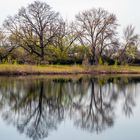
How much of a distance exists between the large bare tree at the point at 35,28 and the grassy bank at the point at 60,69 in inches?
220

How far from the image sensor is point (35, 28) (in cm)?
5631

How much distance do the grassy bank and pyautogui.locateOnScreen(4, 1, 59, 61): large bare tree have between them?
5.60 m

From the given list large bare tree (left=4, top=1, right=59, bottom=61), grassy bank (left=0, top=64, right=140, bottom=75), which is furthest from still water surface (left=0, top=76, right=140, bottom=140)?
large bare tree (left=4, top=1, right=59, bottom=61)

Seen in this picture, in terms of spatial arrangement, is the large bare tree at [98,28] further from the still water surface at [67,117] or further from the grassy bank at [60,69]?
the still water surface at [67,117]

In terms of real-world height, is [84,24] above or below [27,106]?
above

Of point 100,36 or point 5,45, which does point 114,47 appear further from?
point 5,45

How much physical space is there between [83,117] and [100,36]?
48047 mm

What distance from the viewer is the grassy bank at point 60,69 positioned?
4534cm

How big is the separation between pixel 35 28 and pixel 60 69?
8.48 metres

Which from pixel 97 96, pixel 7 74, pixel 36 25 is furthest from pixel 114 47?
pixel 97 96

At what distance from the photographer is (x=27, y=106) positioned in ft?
59.4

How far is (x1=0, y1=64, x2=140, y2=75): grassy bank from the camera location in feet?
149

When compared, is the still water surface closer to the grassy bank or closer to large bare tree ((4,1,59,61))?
the grassy bank

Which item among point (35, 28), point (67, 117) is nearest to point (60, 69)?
point (35, 28)
